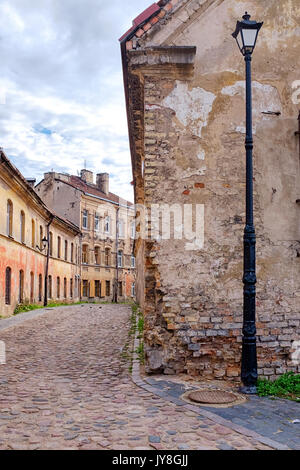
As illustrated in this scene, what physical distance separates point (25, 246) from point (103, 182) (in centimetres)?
2538

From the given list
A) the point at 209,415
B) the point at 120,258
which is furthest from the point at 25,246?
the point at 120,258

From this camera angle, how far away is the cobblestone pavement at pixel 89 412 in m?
4.49

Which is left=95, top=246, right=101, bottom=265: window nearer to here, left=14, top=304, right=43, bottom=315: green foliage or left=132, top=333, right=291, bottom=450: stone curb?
left=14, top=304, right=43, bottom=315: green foliage

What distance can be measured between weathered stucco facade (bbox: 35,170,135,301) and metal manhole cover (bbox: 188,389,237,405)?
122 ft

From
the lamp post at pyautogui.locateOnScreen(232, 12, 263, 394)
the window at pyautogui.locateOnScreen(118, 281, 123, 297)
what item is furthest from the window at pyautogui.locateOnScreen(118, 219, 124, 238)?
the lamp post at pyautogui.locateOnScreen(232, 12, 263, 394)

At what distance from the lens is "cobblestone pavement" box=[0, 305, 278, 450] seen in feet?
14.7

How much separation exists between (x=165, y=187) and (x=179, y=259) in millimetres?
1287

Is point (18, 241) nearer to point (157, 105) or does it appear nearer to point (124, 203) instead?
point (157, 105)

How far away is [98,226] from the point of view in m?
46.7

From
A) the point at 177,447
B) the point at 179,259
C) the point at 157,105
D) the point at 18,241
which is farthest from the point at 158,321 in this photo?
the point at 18,241

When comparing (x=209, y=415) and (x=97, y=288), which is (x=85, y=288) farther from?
(x=209, y=415)

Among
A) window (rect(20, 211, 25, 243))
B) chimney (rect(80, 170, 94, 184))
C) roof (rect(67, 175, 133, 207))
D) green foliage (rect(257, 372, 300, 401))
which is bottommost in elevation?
green foliage (rect(257, 372, 300, 401))

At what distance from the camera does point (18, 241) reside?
23031 mm

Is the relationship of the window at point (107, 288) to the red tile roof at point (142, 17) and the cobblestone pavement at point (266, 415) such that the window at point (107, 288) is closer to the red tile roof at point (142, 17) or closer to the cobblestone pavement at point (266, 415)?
the red tile roof at point (142, 17)
